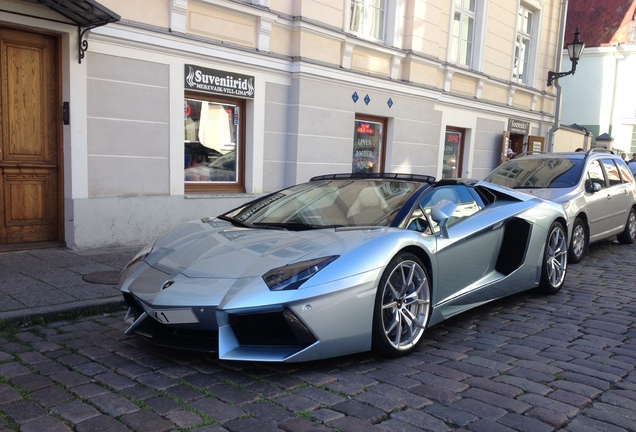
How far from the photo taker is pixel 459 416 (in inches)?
119

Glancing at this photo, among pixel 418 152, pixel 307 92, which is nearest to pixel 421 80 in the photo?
pixel 418 152

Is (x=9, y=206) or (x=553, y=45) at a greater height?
(x=553, y=45)

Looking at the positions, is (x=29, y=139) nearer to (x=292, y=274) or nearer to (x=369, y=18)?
(x=292, y=274)

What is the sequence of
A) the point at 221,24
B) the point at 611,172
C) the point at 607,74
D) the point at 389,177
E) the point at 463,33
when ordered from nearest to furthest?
the point at 389,177
the point at 221,24
the point at 611,172
the point at 463,33
the point at 607,74

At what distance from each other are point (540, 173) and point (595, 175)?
32.3 inches

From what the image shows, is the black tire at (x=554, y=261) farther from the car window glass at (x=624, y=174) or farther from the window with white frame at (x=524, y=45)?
the window with white frame at (x=524, y=45)

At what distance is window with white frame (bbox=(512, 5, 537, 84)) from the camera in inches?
671

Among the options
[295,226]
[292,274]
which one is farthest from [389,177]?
[292,274]

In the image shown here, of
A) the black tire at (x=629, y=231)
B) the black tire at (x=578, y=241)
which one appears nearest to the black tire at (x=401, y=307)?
the black tire at (x=578, y=241)

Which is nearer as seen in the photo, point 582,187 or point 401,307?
point 401,307

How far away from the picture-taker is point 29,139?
23.6 feet

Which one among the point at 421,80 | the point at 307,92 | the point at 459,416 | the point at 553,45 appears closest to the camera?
the point at 459,416

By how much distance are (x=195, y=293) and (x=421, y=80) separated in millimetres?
10095

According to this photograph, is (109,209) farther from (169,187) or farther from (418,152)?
(418,152)
